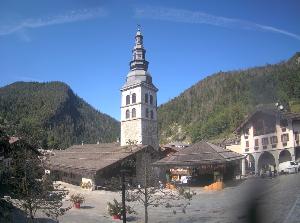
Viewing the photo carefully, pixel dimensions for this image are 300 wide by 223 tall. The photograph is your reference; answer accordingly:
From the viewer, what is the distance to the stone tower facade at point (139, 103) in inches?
2016

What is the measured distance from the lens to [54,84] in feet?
439

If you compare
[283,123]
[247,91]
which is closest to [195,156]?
[283,123]

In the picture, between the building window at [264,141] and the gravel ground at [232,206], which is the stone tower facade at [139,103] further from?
the building window at [264,141]

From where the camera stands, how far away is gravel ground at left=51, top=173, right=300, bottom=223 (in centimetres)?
196

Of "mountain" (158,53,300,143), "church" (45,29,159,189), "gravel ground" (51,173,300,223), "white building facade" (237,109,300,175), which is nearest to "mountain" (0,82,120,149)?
"church" (45,29,159,189)

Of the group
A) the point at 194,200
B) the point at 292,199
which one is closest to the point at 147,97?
the point at 194,200

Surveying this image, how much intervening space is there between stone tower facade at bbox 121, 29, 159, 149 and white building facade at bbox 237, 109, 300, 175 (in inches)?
1863

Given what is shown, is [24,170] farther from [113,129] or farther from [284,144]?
[113,129]

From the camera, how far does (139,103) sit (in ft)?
171

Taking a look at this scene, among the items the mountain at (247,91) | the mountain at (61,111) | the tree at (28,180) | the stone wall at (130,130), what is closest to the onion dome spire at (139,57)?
the stone wall at (130,130)

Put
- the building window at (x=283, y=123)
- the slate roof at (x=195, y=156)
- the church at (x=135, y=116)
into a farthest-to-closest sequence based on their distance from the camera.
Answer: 1. the church at (x=135, y=116)
2. the slate roof at (x=195, y=156)
3. the building window at (x=283, y=123)

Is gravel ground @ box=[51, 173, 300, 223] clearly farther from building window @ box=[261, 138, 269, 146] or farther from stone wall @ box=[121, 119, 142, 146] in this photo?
stone wall @ box=[121, 119, 142, 146]

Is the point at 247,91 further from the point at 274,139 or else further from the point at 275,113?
the point at 274,139

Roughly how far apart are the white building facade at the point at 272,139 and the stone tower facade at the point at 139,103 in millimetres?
47328
